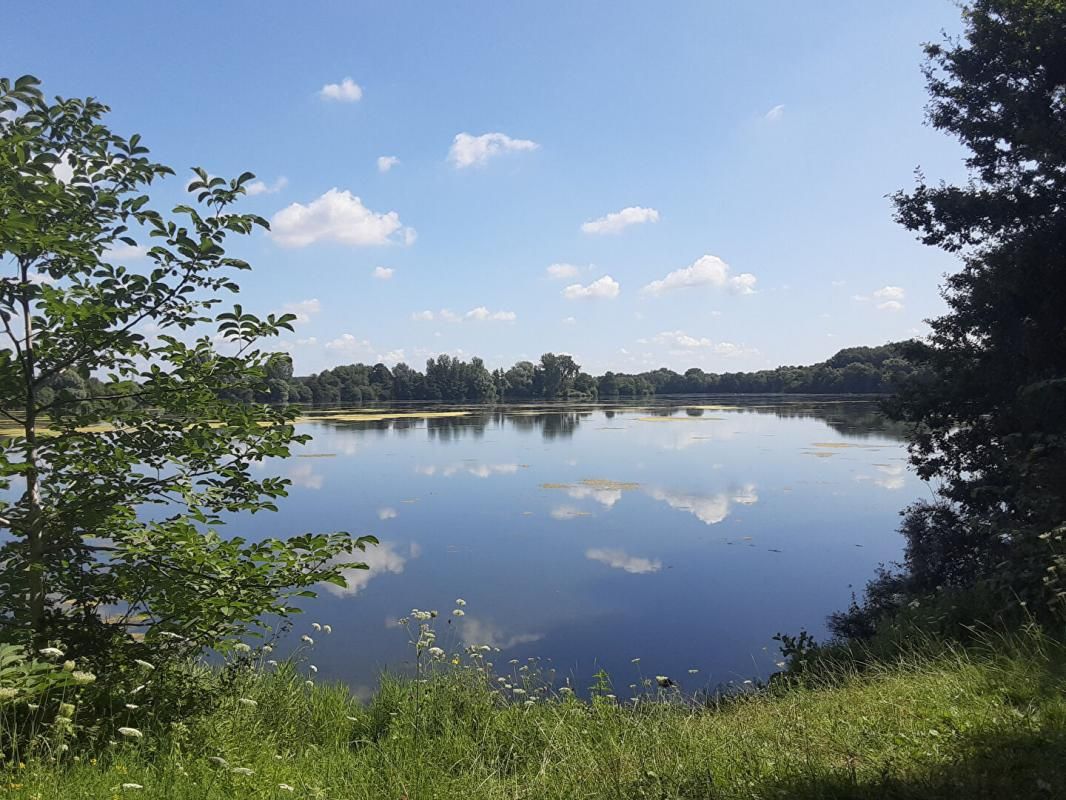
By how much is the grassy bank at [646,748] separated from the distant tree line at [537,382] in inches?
3606

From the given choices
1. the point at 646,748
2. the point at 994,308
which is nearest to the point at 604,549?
A: the point at 994,308

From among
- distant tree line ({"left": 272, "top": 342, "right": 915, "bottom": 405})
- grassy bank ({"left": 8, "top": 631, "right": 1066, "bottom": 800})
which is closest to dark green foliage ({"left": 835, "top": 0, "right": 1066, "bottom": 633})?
grassy bank ({"left": 8, "top": 631, "right": 1066, "bottom": 800})

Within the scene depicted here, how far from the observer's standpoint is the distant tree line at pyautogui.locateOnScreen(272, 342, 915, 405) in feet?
334

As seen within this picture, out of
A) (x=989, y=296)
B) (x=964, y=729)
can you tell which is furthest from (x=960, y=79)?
(x=964, y=729)

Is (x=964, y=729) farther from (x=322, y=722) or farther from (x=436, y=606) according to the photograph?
(x=436, y=606)

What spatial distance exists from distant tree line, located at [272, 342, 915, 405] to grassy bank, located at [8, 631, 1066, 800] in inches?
3606

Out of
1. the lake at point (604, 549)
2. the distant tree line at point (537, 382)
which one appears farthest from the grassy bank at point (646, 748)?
the distant tree line at point (537, 382)

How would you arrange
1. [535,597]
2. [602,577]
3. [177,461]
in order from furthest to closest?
[602,577] < [535,597] < [177,461]

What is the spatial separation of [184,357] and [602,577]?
10149 millimetres

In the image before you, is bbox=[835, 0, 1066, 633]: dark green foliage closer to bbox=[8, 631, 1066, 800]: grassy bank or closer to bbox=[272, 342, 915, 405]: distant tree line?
bbox=[8, 631, 1066, 800]: grassy bank

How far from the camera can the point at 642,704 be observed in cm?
514

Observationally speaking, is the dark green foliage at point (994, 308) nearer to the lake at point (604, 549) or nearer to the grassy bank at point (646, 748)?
the lake at point (604, 549)

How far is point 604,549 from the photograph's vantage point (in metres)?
14.5

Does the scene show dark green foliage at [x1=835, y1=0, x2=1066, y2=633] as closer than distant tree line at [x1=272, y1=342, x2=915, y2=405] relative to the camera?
Yes
